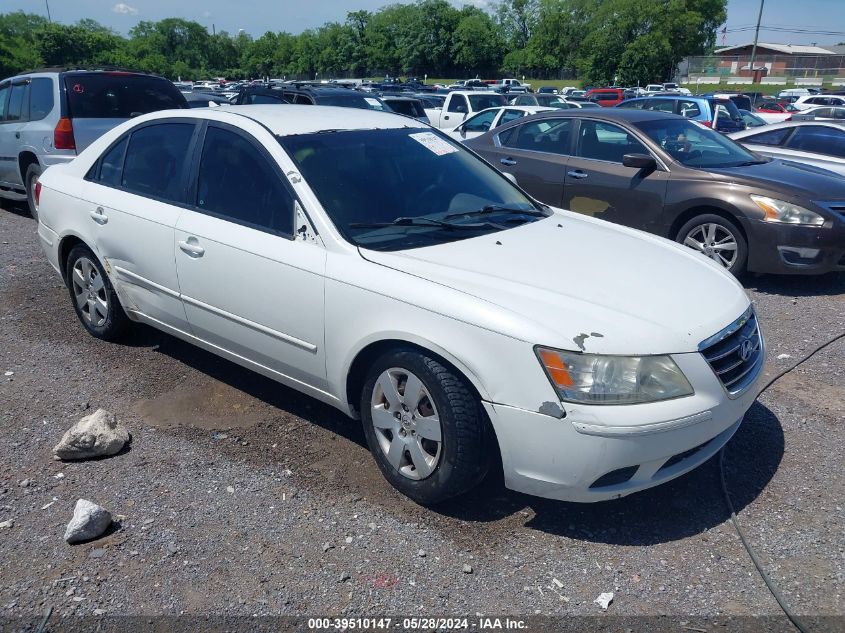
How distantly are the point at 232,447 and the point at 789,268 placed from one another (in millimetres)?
5094

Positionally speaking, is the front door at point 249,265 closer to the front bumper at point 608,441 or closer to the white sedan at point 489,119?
the front bumper at point 608,441

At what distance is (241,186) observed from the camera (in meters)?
3.97

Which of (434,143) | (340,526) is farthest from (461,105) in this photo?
(340,526)

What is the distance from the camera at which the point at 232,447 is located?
3.88 metres

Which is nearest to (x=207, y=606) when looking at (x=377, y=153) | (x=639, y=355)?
(x=639, y=355)

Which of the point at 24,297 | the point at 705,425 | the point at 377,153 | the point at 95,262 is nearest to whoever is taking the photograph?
the point at 705,425

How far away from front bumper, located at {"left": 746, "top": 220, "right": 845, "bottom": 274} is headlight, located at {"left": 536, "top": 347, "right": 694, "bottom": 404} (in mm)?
4229

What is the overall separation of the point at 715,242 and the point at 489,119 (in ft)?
27.6

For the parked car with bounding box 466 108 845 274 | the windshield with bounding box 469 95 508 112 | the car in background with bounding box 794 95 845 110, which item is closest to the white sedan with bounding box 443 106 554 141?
the windshield with bounding box 469 95 508 112

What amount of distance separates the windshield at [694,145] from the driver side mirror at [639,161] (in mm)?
324

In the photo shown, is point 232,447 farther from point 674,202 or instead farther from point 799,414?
point 674,202

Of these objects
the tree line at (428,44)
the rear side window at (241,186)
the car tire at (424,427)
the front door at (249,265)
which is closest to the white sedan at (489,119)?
the rear side window at (241,186)

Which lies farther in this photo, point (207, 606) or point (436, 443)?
point (436, 443)

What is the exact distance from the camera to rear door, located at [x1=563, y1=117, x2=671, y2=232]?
7199 mm
